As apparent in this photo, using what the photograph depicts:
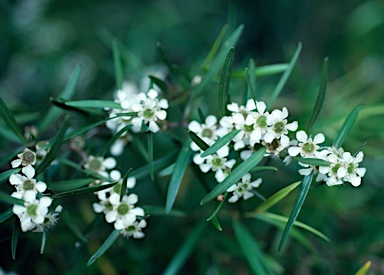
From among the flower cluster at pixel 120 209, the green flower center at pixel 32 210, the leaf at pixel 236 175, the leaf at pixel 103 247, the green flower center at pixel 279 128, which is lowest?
the leaf at pixel 103 247

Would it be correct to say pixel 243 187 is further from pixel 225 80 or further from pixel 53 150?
pixel 53 150

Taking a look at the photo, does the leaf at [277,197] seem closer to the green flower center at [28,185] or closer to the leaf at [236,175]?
the leaf at [236,175]

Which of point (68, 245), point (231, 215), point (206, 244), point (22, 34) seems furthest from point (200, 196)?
point (22, 34)

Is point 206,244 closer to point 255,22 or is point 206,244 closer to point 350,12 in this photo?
point 255,22

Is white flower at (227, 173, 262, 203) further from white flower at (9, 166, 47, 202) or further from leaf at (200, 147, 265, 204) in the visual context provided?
white flower at (9, 166, 47, 202)

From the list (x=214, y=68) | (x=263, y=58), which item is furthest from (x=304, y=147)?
(x=263, y=58)

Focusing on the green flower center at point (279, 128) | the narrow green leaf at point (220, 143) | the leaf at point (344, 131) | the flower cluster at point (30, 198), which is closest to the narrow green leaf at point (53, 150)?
the flower cluster at point (30, 198)
